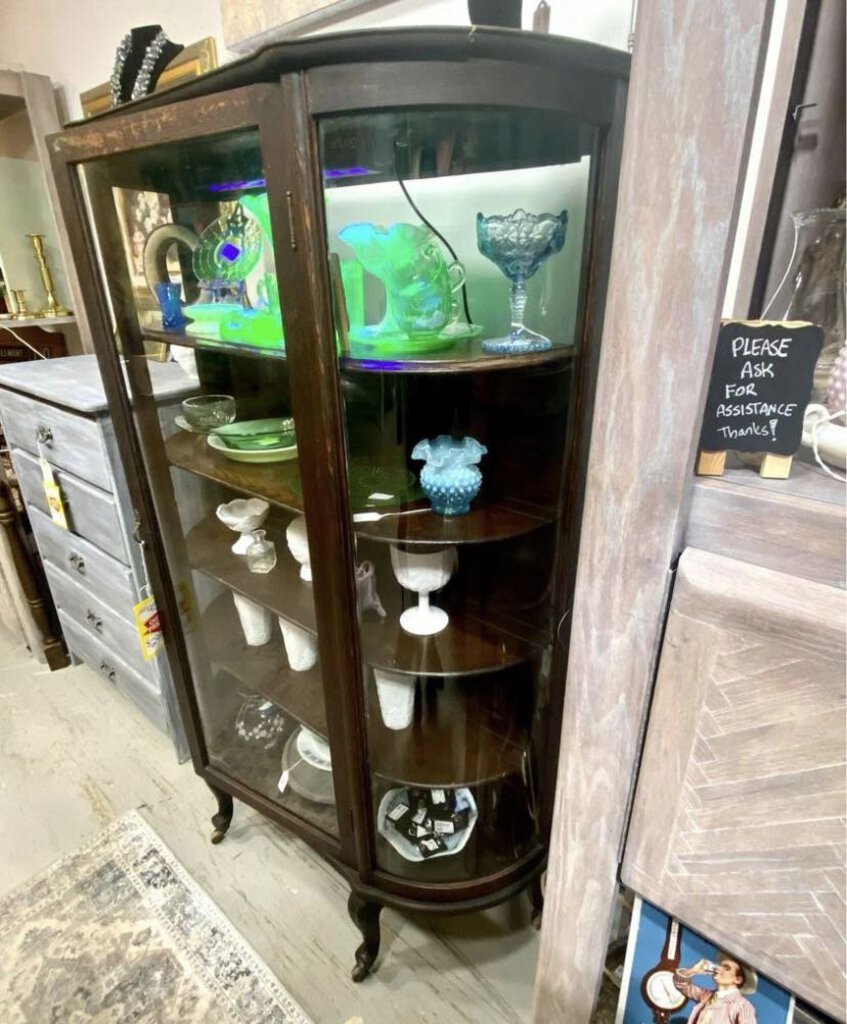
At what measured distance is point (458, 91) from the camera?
0.58m

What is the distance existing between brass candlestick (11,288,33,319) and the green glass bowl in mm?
1430

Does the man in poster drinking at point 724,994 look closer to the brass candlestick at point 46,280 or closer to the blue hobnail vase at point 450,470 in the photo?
the blue hobnail vase at point 450,470

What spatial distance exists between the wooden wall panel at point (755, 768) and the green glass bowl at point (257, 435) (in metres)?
0.69

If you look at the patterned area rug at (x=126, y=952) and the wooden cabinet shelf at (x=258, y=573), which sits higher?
the wooden cabinet shelf at (x=258, y=573)

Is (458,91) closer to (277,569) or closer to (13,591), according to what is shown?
(277,569)

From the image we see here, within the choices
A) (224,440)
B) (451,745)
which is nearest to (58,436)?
(224,440)

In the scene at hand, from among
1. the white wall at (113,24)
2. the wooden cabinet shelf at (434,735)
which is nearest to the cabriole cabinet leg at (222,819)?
the wooden cabinet shelf at (434,735)

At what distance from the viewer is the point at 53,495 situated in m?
1.60

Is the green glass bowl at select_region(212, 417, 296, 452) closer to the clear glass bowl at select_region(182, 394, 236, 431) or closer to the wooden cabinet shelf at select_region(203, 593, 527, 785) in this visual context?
the clear glass bowl at select_region(182, 394, 236, 431)

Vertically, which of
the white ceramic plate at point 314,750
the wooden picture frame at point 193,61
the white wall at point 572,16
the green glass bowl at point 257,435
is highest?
the wooden picture frame at point 193,61

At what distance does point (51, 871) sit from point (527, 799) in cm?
116

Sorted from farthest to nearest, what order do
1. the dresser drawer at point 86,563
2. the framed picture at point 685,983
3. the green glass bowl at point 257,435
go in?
the dresser drawer at point 86,563 < the green glass bowl at point 257,435 < the framed picture at point 685,983

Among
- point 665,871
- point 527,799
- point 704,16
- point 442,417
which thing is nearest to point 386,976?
point 527,799

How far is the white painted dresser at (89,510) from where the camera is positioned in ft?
4.49
